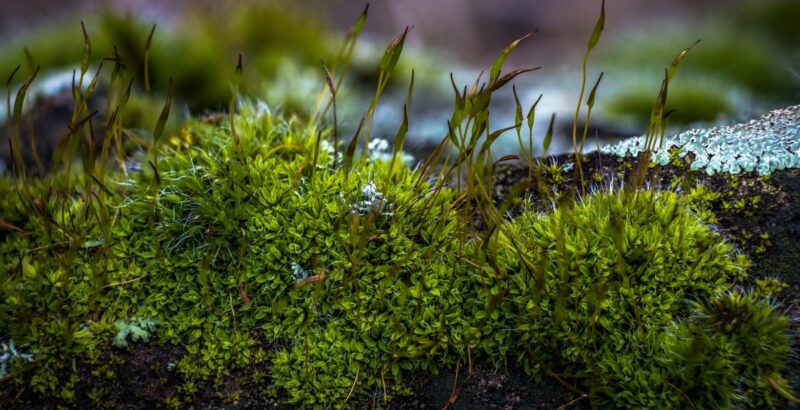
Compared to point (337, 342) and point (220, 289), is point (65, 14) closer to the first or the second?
point (220, 289)

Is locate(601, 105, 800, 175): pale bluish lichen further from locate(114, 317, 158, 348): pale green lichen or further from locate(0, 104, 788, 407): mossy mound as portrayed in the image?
locate(114, 317, 158, 348): pale green lichen

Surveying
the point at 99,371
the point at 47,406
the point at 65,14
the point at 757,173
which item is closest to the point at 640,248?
the point at 757,173

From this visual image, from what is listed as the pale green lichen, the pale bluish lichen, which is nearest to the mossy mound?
the pale green lichen

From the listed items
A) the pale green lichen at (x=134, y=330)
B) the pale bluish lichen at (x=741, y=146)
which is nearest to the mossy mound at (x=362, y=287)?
the pale green lichen at (x=134, y=330)

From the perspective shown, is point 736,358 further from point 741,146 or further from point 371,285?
point 371,285

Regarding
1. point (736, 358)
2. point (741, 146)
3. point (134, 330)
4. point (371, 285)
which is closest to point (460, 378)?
point (371, 285)

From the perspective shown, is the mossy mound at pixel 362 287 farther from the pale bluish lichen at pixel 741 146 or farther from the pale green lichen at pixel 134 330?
the pale bluish lichen at pixel 741 146
